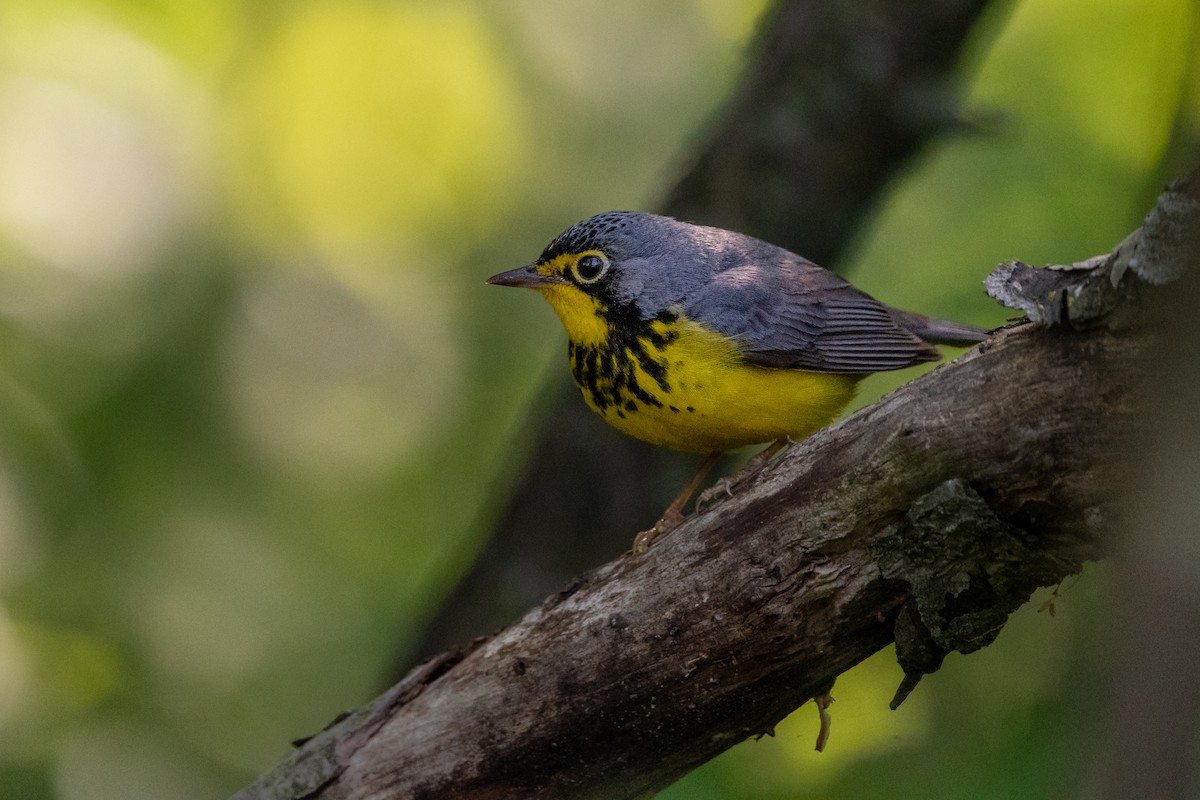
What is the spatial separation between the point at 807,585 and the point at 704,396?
1.39 m

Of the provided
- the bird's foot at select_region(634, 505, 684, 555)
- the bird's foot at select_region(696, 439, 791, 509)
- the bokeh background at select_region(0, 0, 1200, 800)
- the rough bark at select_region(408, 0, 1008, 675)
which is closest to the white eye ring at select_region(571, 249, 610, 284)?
the bird's foot at select_region(634, 505, 684, 555)

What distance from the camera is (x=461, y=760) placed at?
4.26 meters

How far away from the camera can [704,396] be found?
485 cm

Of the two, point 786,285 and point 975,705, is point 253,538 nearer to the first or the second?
point 786,285

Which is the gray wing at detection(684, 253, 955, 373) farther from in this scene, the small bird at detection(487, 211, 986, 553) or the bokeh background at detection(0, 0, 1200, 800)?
the bokeh background at detection(0, 0, 1200, 800)

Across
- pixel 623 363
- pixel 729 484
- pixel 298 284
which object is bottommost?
pixel 729 484

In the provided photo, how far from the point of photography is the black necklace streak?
16.3 feet

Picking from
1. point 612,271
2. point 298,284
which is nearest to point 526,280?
point 612,271

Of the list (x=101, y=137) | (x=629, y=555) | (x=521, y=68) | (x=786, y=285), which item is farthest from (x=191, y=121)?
(x=629, y=555)

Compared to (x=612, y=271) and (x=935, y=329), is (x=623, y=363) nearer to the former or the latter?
(x=612, y=271)

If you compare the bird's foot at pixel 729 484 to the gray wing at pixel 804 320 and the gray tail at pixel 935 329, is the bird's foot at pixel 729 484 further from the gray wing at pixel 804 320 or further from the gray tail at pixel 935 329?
the gray tail at pixel 935 329

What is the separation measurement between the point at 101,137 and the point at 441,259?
2.92m

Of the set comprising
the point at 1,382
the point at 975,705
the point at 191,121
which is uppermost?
the point at 191,121

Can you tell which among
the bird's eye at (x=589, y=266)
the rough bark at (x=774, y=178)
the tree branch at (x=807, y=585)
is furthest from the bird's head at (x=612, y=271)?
the rough bark at (x=774, y=178)
